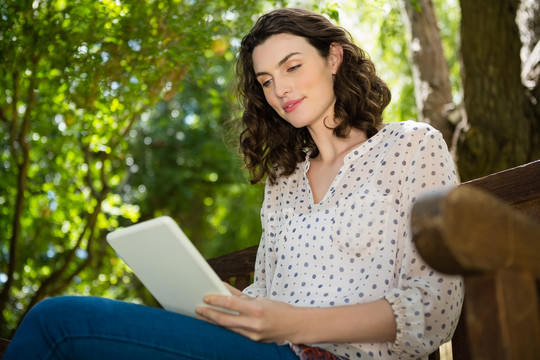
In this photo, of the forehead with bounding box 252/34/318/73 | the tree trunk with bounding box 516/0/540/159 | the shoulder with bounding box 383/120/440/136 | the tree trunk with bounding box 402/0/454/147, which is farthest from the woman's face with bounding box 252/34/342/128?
the tree trunk with bounding box 402/0/454/147

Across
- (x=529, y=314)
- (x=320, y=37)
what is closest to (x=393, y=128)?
(x=320, y=37)

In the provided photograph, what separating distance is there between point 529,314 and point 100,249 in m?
6.13

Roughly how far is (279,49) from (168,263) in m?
1.07

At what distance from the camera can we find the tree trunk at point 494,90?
352cm

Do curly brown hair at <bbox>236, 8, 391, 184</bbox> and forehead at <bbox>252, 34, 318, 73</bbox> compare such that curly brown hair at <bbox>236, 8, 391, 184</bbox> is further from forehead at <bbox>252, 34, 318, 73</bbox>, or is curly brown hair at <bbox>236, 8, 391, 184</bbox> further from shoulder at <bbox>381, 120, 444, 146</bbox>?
shoulder at <bbox>381, 120, 444, 146</bbox>

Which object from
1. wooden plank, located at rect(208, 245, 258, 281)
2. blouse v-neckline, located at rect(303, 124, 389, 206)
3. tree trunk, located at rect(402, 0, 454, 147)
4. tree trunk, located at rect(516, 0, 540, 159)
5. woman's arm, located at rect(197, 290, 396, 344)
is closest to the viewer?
woman's arm, located at rect(197, 290, 396, 344)

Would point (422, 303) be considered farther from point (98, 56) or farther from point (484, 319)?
point (98, 56)

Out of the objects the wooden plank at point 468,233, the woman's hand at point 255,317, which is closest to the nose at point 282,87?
the woman's hand at point 255,317

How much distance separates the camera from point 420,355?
1.74 meters

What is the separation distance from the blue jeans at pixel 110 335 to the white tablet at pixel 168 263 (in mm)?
89

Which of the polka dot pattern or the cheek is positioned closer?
the polka dot pattern

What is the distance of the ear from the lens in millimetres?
2441

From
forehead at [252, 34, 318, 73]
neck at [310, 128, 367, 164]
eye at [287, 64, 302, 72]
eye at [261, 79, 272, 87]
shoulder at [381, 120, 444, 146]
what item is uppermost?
forehead at [252, 34, 318, 73]

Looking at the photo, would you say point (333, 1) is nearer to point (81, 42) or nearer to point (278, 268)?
point (81, 42)
